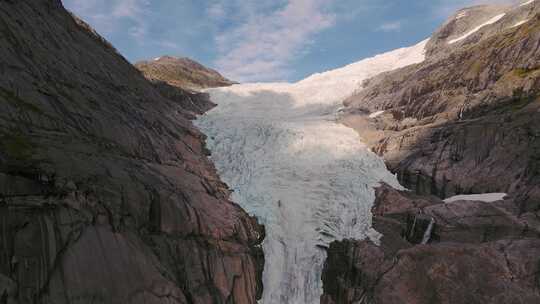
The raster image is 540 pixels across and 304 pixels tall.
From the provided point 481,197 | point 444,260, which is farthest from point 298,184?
point 444,260

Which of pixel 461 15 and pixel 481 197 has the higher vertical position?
pixel 461 15

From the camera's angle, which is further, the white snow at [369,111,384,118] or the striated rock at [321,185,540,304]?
the white snow at [369,111,384,118]

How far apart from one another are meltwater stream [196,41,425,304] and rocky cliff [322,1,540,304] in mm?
1030

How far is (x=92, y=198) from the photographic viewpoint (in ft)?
35.0

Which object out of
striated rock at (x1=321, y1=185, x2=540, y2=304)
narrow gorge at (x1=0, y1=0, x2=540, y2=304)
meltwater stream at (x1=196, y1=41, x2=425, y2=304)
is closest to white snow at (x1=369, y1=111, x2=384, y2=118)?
narrow gorge at (x1=0, y1=0, x2=540, y2=304)

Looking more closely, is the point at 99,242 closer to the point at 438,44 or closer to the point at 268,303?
the point at 268,303

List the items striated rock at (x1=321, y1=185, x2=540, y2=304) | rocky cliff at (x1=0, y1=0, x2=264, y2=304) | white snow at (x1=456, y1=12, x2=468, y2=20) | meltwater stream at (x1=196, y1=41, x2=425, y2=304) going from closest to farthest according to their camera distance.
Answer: rocky cliff at (x1=0, y1=0, x2=264, y2=304) → striated rock at (x1=321, y1=185, x2=540, y2=304) → meltwater stream at (x1=196, y1=41, x2=425, y2=304) → white snow at (x1=456, y1=12, x2=468, y2=20)

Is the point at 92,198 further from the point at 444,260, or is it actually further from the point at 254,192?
the point at 444,260

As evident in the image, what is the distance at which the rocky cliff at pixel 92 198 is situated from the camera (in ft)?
29.4

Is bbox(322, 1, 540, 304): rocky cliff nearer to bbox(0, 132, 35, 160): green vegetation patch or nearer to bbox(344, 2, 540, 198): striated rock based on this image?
bbox(344, 2, 540, 198): striated rock

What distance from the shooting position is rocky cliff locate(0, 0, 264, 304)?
8.97 metres

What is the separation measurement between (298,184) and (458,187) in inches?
342

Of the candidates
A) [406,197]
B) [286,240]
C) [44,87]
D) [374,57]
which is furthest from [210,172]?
[374,57]

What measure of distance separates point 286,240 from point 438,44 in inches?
1661
